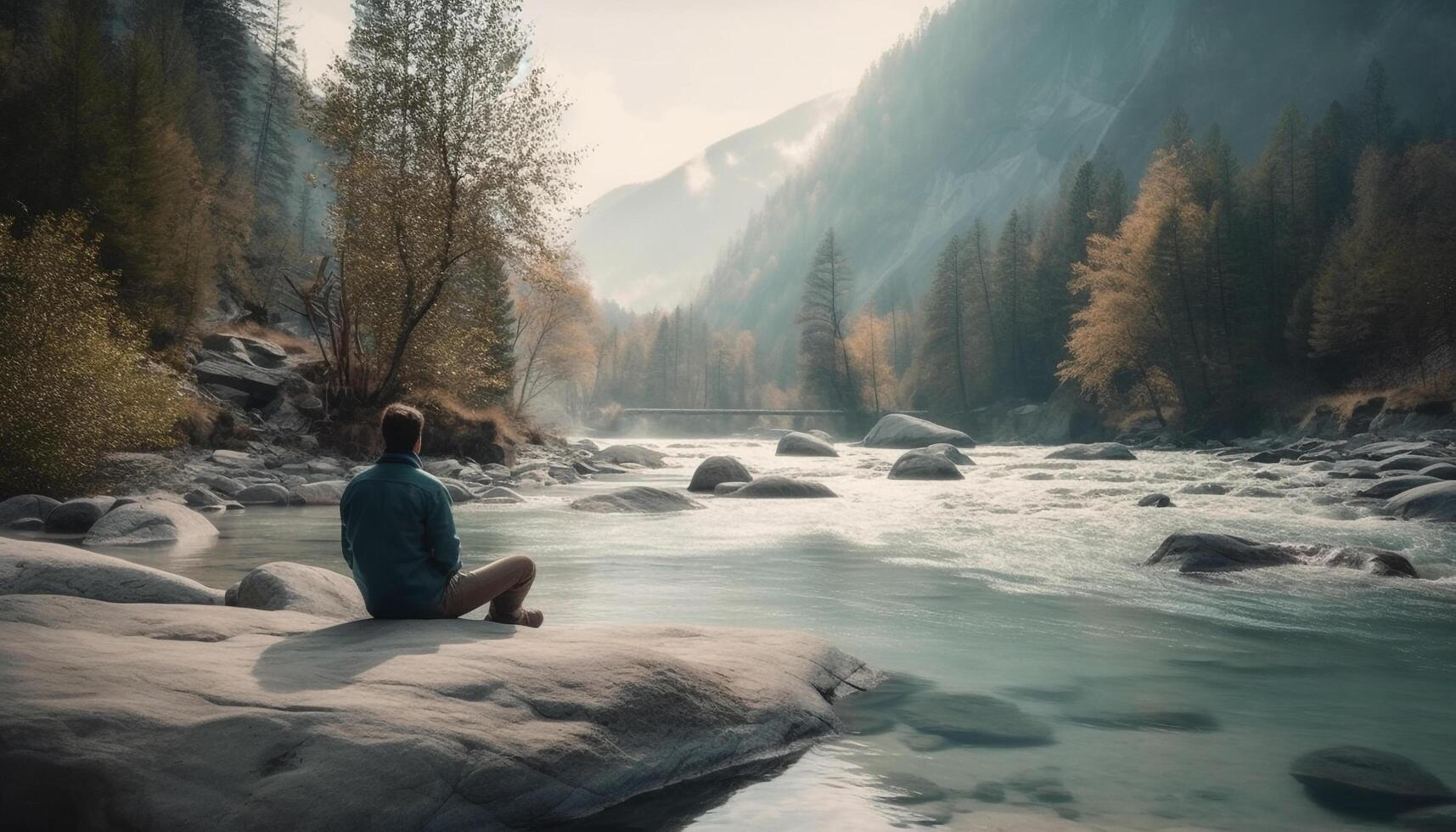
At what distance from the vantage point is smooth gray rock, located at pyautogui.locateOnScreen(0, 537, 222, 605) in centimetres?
586

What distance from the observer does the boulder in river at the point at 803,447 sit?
37.2 m

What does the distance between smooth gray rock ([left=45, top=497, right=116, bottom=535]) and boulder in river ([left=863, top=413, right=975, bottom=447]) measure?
32.8 meters

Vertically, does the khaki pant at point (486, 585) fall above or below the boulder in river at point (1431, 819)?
above

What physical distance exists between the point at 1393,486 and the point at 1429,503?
2759mm

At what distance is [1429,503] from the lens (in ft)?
45.6

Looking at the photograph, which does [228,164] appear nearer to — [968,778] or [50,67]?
[50,67]

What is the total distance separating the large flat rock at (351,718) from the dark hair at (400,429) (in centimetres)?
90

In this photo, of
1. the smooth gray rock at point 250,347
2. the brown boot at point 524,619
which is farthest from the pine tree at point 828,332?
the brown boot at point 524,619

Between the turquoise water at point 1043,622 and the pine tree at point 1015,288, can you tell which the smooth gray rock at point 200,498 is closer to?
the turquoise water at point 1043,622

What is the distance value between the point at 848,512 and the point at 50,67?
23244 mm

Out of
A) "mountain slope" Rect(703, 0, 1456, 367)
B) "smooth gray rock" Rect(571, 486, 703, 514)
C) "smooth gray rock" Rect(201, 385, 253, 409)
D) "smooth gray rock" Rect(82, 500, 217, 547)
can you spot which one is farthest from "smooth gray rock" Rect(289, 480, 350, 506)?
"mountain slope" Rect(703, 0, 1456, 367)

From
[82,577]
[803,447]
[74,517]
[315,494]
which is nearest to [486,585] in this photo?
[82,577]

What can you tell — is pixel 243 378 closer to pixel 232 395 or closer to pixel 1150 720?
pixel 232 395

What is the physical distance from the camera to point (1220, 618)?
7.86m
